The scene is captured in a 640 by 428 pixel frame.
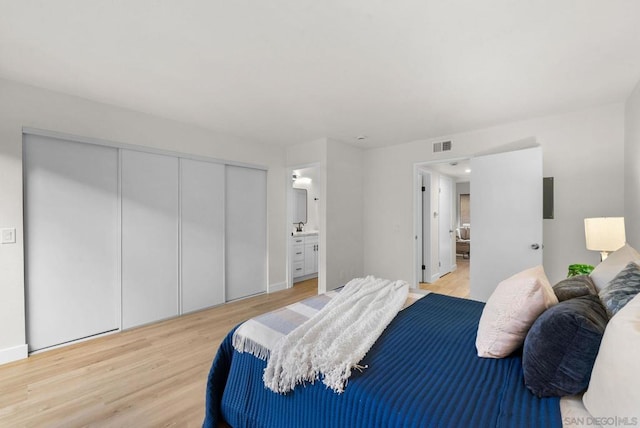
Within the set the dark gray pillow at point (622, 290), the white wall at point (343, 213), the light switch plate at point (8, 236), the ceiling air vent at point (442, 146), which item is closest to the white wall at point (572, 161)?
the ceiling air vent at point (442, 146)

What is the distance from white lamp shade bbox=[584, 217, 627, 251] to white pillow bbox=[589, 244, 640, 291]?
2.97ft

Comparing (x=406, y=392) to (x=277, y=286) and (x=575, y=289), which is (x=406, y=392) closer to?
(x=575, y=289)

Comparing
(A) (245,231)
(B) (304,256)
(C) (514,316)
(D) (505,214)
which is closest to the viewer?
(C) (514,316)

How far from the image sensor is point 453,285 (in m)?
4.91

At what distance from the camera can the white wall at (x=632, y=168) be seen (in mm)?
2377

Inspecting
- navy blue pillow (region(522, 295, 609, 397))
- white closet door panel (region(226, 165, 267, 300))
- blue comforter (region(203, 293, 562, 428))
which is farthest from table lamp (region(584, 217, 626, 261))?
white closet door panel (region(226, 165, 267, 300))

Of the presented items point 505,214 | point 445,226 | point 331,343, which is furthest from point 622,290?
point 445,226

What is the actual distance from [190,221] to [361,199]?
2679mm

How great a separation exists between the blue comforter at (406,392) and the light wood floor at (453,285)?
2.97m

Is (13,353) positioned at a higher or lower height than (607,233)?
lower

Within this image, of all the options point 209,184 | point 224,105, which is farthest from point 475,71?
point 209,184

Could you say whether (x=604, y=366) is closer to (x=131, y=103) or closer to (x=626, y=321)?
(x=626, y=321)

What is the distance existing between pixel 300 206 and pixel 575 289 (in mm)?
5059

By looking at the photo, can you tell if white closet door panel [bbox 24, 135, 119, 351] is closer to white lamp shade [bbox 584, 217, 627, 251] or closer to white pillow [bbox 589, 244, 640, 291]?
white pillow [bbox 589, 244, 640, 291]
